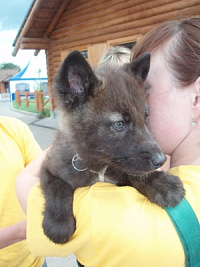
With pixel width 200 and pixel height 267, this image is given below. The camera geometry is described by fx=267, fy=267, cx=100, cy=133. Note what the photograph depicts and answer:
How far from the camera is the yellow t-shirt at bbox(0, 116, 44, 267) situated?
2.12 m

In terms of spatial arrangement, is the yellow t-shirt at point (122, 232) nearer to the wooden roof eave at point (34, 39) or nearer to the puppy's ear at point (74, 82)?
the puppy's ear at point (74, 82)

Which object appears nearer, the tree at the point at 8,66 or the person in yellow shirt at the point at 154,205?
the person in yellow shirt at the point at 154,205

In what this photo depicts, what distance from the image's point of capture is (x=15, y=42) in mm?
12289

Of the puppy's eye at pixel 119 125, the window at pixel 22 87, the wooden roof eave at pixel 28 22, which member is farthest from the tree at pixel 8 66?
the puppy's eye at pixel 119 125

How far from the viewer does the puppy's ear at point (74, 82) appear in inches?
62.8

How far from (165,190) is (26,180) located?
1.03 m

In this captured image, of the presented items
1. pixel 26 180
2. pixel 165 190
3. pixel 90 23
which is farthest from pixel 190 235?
pixel 90 23

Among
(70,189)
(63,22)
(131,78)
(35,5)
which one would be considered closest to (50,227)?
(70,189)

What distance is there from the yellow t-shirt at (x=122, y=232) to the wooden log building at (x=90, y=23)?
20.8 feet

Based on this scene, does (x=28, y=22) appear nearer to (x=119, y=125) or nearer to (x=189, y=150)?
(x=119, y=125)

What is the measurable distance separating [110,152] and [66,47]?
11.0 metres

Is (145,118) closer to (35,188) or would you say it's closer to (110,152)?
(110,152)

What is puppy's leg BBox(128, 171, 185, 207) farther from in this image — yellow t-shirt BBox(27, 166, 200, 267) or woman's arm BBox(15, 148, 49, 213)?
woman's arm BBox(15, 148, 49, 213)

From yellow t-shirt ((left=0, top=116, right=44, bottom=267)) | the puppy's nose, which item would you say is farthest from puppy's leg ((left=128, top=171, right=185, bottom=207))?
yellow t-shirt ((left=0, top=116, right=44, bottom=267))
